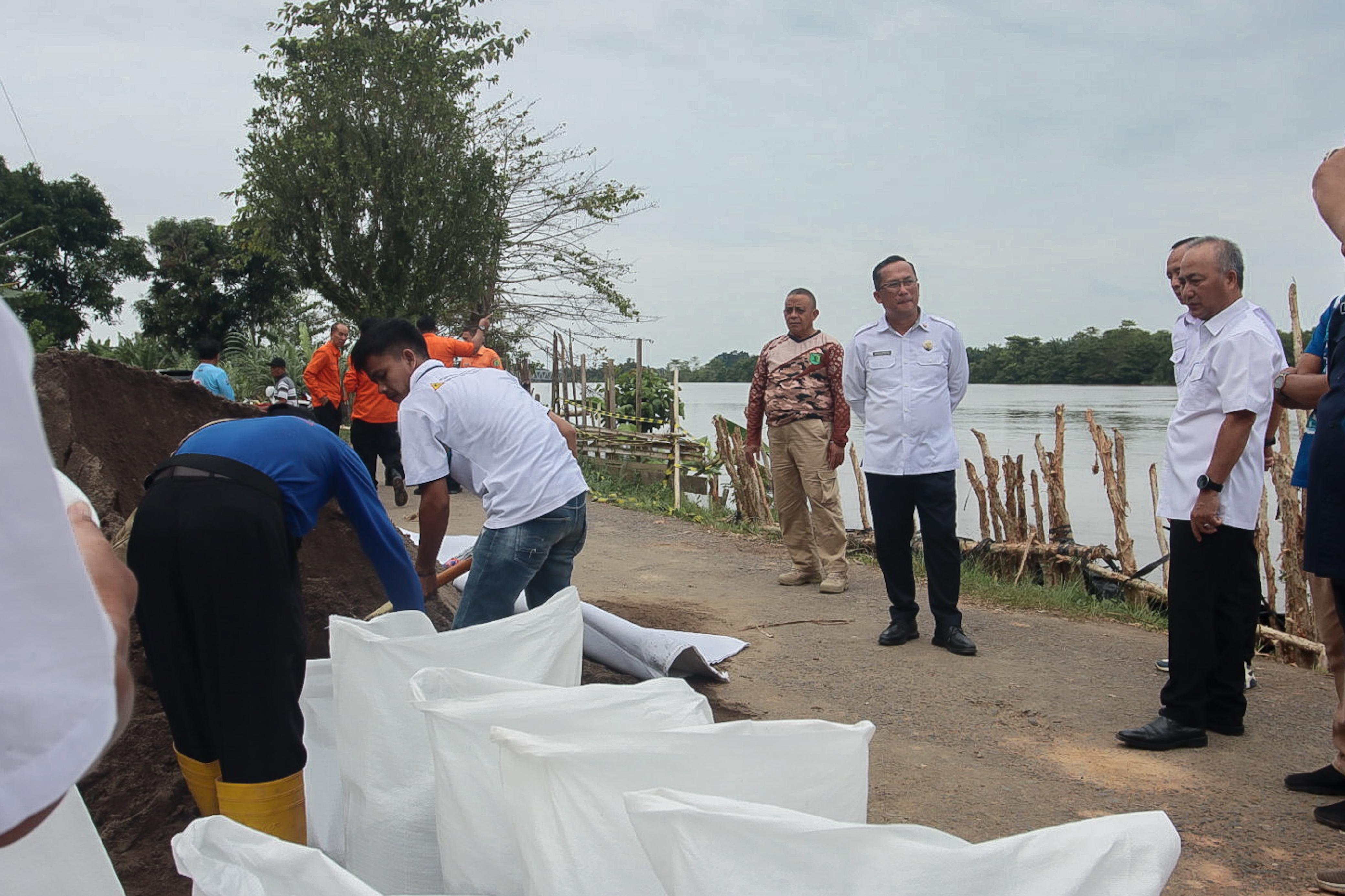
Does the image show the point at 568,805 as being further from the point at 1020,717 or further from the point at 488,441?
the point at 1020,717

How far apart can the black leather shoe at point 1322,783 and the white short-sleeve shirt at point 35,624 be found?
3558 millimetres

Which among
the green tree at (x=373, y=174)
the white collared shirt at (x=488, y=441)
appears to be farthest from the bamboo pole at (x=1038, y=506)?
the green tree at (x=373, y=174)

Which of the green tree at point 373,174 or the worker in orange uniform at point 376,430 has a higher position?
the green tree at point 373,174

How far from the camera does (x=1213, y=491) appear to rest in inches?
136

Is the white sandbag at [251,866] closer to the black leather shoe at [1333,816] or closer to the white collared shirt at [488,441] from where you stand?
the white collared shirt at [488,441]

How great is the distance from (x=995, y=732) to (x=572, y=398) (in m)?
12.4

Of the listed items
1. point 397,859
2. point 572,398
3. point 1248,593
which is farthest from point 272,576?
point 572,398

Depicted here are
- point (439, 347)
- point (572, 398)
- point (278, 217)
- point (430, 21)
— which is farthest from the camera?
point (430, 21)

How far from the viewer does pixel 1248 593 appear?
3.71m

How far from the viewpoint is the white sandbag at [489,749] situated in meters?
1.95

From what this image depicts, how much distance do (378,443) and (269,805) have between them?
6929mm

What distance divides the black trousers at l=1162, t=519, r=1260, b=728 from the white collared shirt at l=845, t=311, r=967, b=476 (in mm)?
1333

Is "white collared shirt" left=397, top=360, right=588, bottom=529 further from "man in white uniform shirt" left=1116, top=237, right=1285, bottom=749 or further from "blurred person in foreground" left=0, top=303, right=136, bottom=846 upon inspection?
"blurred person in foreground" left=0, top=303, right=136, bottom=846

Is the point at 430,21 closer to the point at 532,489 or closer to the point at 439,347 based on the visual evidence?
the point at 439,347
